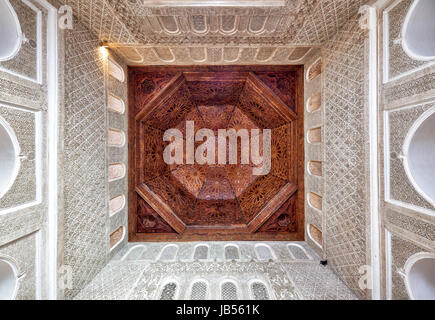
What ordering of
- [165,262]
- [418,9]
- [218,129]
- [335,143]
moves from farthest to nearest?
[218,129]
[165,262]
[335,143]
[418,9]

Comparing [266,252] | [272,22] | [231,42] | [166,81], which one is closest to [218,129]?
[166,81]

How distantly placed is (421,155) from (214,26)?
261 cm

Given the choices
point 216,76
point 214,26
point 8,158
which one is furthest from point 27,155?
point 216,76

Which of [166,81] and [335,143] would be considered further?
[166,81]

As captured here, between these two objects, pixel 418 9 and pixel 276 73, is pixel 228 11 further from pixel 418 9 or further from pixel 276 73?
pixel 418 9

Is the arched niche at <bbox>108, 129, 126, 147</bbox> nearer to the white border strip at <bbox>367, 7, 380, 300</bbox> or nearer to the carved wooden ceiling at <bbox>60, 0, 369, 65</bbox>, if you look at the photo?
the carved wooden ceiling at <bbox>60, 0, 369, 65</bbox>

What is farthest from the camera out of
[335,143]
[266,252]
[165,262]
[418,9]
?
[266,252]

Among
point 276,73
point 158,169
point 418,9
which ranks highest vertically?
point 276,73

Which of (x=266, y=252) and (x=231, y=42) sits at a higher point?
(x=231, y=42)

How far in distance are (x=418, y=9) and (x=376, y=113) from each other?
914 millimetres

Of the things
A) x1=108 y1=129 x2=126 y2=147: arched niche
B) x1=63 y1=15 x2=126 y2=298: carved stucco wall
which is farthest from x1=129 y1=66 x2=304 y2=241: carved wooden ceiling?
x1=63 y1=15 x2=126 y2=298: carved stucco wall

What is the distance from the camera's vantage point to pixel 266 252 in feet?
9.51

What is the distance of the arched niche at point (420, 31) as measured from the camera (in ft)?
4.94
